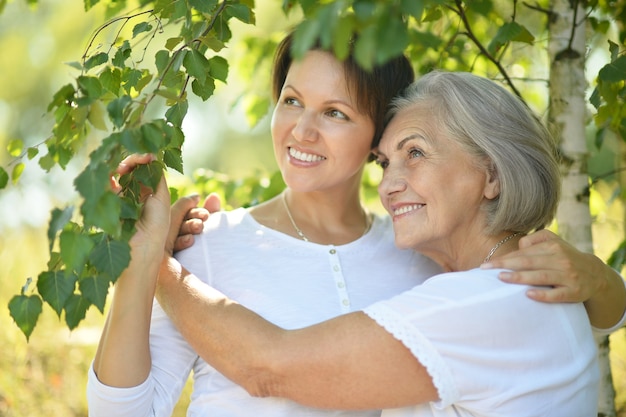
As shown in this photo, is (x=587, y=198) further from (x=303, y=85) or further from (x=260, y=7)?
(x=260, y=7)

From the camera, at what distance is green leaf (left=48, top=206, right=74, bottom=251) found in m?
1.47

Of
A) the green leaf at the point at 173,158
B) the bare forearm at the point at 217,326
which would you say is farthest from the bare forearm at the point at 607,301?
the green leaf at the point at 173,158

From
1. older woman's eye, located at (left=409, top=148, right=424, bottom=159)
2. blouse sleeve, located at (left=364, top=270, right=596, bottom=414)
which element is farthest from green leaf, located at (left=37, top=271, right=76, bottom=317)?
older woman's eye, located at (left=409, top=148, right=424, bottom=159)

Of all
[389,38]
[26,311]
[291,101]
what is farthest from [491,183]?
[26,311]

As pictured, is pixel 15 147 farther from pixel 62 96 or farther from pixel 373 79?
pixel 373 79

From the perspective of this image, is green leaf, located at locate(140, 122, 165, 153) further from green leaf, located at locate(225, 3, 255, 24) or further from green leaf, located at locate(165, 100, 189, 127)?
green leaf, located at locate(225, 3, 255, 24)

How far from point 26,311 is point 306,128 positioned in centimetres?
96

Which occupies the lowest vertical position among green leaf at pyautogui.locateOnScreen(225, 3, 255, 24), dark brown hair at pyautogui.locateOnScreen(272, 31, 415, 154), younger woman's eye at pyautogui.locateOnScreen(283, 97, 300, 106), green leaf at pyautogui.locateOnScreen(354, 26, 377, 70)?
younger woman's eye at pyautogui.locateOnScreen(283, 97, 300, 106)

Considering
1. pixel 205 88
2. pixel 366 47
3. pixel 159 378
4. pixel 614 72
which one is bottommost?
pixel 159 378

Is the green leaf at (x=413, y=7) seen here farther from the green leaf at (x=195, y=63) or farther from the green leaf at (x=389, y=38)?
the green leaf at (x=195, y=63)

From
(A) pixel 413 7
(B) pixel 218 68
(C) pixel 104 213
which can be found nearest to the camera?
(A) pixel 413 7

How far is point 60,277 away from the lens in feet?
5.17

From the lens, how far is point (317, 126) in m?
2.22

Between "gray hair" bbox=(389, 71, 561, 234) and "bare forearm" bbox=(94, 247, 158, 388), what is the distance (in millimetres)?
910
